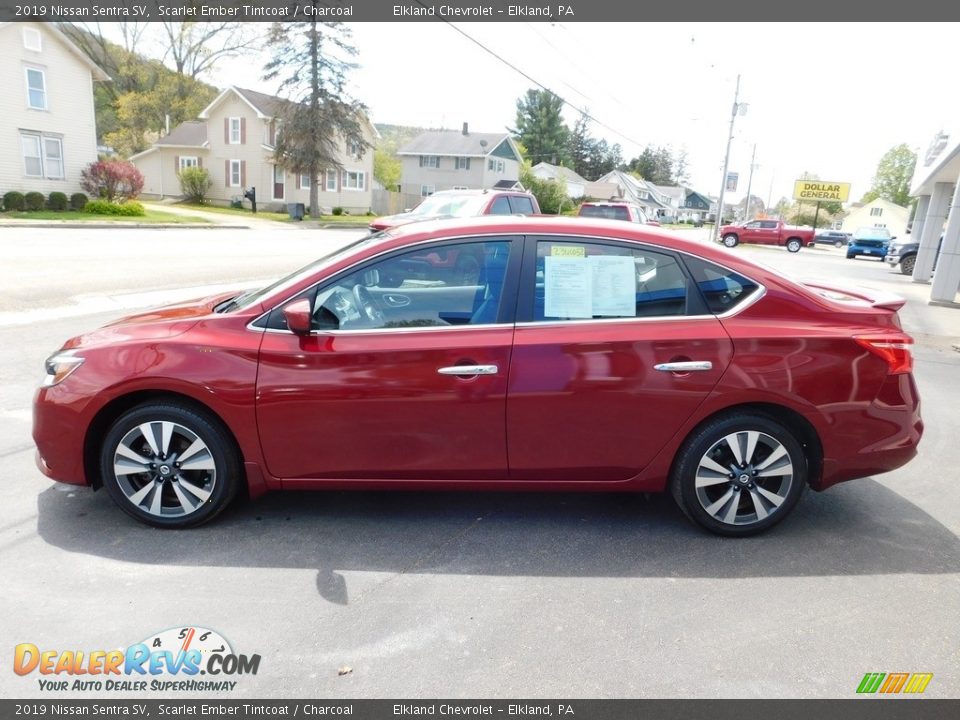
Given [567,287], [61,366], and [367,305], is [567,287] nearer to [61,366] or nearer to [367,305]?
[367,305]

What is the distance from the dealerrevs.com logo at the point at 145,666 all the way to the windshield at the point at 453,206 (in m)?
9.74

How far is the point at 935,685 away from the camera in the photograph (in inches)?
109

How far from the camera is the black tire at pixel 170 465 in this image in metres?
Result: 3.63

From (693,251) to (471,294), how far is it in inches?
49.6

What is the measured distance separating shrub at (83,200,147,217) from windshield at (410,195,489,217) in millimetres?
22663

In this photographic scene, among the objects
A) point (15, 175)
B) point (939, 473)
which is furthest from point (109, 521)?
point (15, 175)

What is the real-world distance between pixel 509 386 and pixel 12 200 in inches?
1232

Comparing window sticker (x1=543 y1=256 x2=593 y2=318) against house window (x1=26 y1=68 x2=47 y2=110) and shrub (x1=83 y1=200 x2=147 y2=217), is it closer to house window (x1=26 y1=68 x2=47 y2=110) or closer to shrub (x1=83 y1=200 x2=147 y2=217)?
shrub (x1=83 y1=200 x2=147 y2=217)

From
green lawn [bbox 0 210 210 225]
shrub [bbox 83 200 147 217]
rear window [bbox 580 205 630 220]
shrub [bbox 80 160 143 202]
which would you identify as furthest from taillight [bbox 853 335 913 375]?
shrub [bbox 80 160 143 202]

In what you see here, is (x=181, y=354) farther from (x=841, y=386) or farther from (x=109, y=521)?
(x=841, y=386)

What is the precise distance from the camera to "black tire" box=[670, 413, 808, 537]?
3.69 m

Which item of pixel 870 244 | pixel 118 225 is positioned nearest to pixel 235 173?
pixel 118 225

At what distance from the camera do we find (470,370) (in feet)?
11.6
